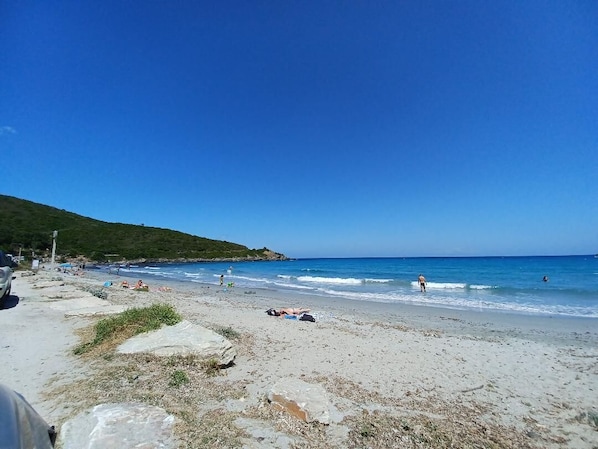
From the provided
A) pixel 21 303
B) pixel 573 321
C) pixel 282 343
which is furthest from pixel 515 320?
pixel 21 303

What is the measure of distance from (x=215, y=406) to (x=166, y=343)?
2372mm

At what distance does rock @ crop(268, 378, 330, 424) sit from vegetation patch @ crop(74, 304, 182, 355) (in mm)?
4115

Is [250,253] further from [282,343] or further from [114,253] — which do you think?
[282,343]

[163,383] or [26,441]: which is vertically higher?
[26,441]

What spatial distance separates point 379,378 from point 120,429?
185 inches

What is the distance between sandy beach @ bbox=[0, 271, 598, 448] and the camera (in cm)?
416

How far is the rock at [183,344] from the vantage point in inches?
237

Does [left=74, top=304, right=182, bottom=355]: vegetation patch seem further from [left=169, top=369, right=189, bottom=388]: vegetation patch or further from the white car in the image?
the white car

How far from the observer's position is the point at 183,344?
6152 millimetres

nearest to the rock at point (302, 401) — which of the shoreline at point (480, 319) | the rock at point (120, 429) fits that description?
the rock at point (120, 429)

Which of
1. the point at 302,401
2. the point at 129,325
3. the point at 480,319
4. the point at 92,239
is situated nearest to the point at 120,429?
the point at 302,401

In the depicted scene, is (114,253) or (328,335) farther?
(114,253)

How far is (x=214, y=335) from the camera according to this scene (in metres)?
6.79

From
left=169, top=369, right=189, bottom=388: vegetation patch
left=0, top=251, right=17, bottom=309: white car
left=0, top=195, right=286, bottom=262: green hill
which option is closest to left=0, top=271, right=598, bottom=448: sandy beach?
left=169, top=369, right=189, bottom=388: vegetation patch
